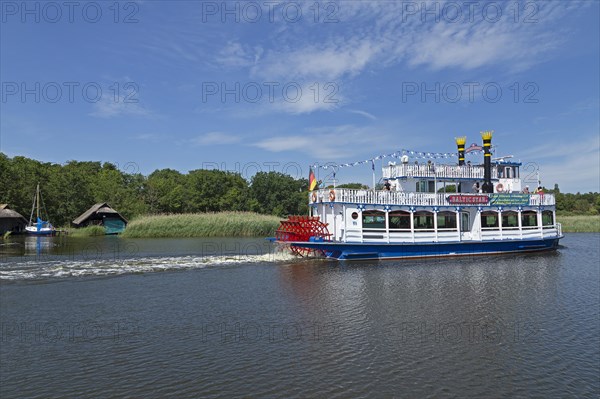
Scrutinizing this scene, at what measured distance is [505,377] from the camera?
11.0 metres

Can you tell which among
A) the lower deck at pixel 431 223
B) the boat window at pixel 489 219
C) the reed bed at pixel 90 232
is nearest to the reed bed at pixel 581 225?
the lower deck at pixel 431 223

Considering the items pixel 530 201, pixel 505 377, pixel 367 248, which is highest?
pixel 530 201

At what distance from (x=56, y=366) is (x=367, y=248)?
21585mm

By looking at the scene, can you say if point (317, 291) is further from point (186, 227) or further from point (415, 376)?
point (186, 227)

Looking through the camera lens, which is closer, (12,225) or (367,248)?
(367,248)

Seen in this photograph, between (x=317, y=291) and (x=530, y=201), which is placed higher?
(x=530, y=201)

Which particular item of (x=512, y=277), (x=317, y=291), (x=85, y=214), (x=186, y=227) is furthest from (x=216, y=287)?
(x=85, y=214)

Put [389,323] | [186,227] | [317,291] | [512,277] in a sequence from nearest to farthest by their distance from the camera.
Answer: [389,323] < [317,291] < [512,277] < [186,227]

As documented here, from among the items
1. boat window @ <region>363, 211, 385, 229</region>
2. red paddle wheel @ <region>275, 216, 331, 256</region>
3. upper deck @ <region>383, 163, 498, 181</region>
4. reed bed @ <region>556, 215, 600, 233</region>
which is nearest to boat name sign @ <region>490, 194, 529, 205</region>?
upper deck @ <region>383, 163, 498, 181</region>

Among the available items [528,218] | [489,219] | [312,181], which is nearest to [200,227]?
[312,181]

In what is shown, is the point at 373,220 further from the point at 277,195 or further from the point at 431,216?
the point at 277,195

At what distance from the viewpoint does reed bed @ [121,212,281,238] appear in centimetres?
5134

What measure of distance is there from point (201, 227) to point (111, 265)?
85.5ft

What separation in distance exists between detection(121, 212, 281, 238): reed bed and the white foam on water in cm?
2139
